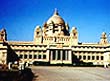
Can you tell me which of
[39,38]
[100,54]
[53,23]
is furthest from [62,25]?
[100,54]

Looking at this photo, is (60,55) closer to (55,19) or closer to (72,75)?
(55,19)

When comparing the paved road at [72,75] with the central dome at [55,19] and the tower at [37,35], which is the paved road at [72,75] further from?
the central dome at [55,19]

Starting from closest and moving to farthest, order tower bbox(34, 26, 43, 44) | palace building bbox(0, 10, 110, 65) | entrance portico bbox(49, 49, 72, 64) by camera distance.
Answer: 1. entrance portico bbox(49, 49, 72, 64)
2. palace building bbox(0, 10, 110, 65)
3. tower bbox(34, 26, 43, 44)

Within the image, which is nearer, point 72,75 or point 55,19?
point 72,75

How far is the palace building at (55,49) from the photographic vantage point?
82.5m

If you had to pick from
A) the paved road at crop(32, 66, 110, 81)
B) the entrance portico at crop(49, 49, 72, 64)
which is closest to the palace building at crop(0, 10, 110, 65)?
the entrance portico at crop(49, 49, 72, 64)

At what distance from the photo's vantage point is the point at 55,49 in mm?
82500

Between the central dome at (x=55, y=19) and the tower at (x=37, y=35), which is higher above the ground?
the central dome at (x=55, y=19)

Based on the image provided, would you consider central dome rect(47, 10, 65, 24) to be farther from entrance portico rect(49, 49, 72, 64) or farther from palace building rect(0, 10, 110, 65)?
entrance portico rect(49, 49, 72, 64)

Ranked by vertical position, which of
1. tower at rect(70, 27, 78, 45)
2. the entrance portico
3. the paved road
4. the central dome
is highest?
the central dome

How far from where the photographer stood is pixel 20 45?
89938 millimetres

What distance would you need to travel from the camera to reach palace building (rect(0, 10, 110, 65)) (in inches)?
3248

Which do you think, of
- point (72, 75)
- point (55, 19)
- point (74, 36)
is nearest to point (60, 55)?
point (74, 36)

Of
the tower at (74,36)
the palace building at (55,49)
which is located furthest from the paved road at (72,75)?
the tower at (74,36)
